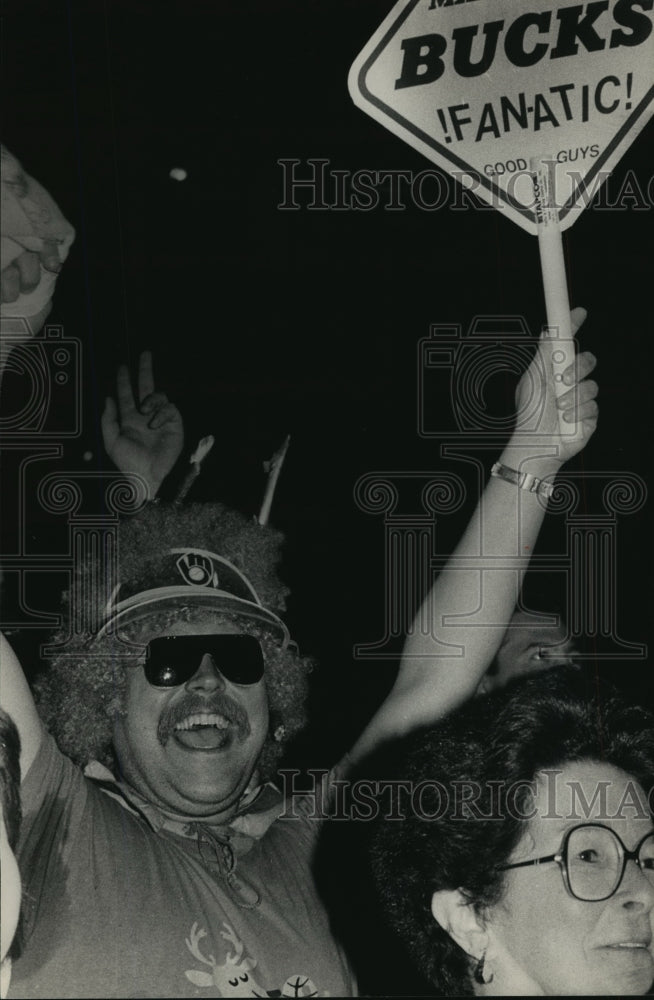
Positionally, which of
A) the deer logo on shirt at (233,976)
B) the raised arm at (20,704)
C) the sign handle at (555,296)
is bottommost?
the deer logo on shirt at (233,976)

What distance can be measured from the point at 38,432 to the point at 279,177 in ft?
3.68

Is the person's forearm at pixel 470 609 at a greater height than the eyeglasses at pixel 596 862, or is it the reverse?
the person's forearm at pixel 470 609

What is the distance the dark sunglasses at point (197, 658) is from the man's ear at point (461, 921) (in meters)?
0.86

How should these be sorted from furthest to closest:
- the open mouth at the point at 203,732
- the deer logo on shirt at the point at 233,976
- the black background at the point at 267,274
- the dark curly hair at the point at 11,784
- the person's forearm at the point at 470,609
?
the black background at the point at 267,274, the person's forearm at the point at 470,609, the open mouth at the point at 203,732, the deer logo on shirt at the point at 233,976, the dark curly hair at the point at 11,784

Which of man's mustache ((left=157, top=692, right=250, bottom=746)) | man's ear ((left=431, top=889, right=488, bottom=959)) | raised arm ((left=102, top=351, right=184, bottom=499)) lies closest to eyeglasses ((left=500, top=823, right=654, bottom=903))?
man's ear ((left=431, top=889, right=488, bottom=959))

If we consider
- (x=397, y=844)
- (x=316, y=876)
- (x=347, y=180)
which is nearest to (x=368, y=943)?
(x=316, y=876)

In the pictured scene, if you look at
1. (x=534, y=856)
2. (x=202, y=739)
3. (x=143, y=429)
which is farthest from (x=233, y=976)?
(x=143, y=429)

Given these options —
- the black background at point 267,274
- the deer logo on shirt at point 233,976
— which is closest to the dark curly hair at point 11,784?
the deer logo on shirt at point 233,976

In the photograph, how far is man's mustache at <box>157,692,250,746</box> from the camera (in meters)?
2.64

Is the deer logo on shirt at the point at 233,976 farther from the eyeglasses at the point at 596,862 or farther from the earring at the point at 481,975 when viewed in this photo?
the eyeglasses at the point at 596,862

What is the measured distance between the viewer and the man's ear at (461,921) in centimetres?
197

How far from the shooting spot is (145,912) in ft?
7.69

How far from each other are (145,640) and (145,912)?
66 cm

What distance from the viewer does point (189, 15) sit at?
11.8 feet
